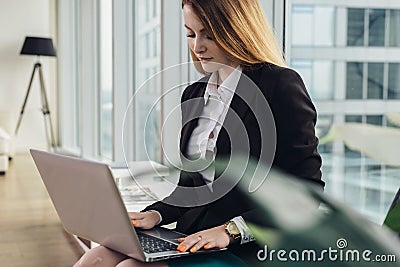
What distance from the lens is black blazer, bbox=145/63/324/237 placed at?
4.23ft

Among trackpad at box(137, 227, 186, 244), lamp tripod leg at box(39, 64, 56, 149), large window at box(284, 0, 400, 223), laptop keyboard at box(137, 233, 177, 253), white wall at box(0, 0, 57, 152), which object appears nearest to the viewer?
laptop keyboard at box(137, 233, 177, 253)

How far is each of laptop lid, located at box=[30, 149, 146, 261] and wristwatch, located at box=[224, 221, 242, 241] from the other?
7.1 inches

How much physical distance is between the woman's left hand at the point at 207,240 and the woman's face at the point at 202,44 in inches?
14.6

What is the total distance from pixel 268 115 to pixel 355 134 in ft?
1.48

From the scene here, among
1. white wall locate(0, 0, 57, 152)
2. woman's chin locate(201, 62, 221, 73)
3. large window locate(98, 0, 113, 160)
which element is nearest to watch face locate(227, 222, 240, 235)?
woman's chin locate(201, 62, 221, 73)

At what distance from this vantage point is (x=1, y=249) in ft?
10.8

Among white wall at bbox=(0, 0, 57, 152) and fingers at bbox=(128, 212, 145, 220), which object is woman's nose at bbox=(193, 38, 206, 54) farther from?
white wall at bbox=(0, 0, 57, 152)

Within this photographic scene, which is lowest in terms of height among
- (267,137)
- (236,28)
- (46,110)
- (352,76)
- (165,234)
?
(46,110)

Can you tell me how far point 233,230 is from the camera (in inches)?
49.8

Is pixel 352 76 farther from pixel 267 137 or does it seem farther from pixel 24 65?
pixel 24 65

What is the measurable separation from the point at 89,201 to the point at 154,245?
0.53 ft

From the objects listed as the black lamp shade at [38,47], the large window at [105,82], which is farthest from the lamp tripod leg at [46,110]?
the large window at [105,82]

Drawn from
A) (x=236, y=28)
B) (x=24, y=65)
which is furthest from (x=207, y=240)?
(x=24, y=65)

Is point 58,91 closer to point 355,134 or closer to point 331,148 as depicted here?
point 331,148
